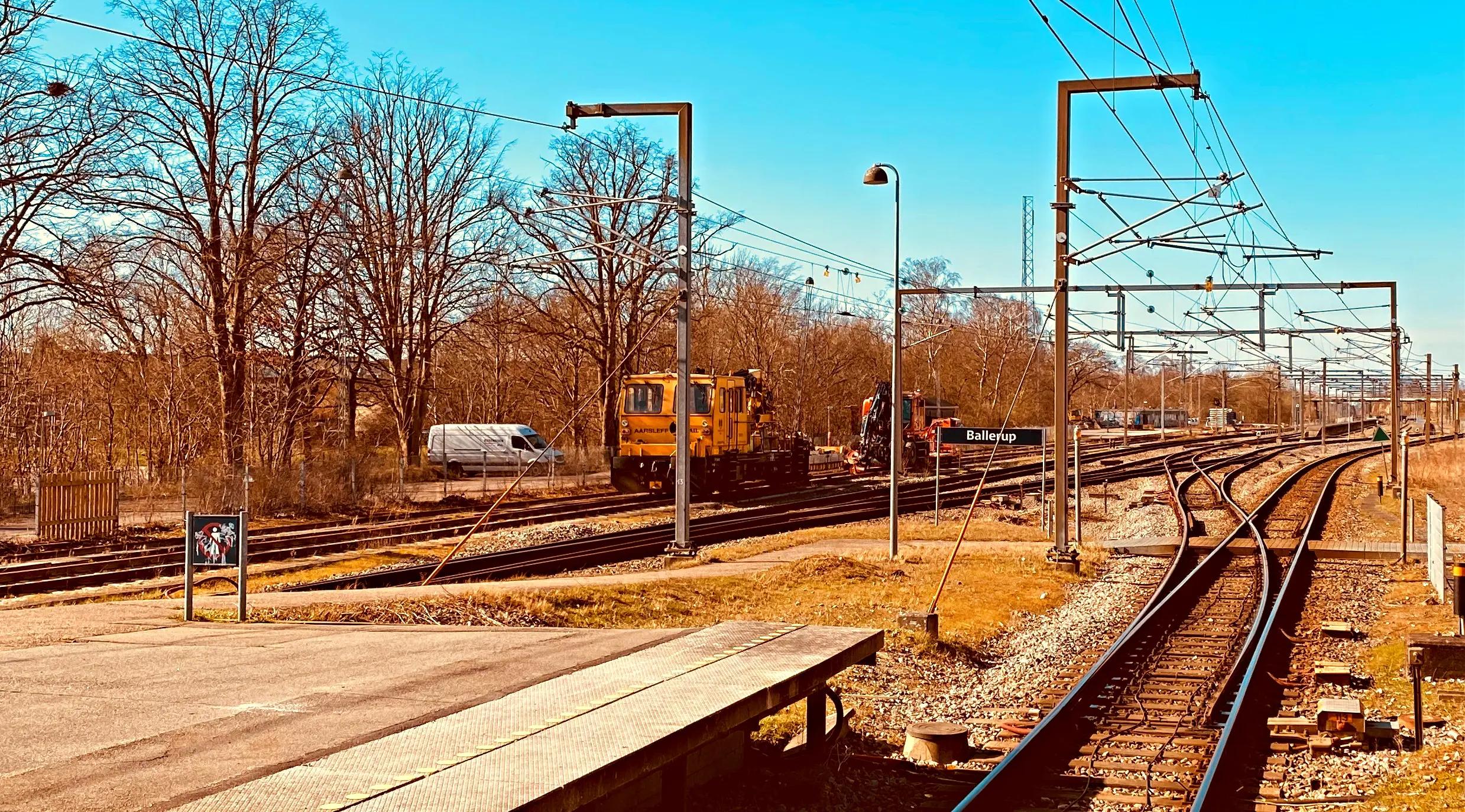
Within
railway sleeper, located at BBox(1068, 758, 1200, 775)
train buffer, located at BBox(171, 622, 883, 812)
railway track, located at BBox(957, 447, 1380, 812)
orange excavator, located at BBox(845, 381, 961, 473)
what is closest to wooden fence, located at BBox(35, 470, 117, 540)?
train buffer, located at BBox(171, 622, 883, 812)

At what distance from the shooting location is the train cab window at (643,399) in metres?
35.9

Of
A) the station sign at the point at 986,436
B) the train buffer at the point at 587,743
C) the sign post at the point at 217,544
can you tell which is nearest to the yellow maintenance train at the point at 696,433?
the station sign at the point at 986,436

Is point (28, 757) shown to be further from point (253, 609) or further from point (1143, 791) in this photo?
point (253, 609)

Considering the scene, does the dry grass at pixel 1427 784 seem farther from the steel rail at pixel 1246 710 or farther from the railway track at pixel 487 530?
the railway track at pixel 487 530

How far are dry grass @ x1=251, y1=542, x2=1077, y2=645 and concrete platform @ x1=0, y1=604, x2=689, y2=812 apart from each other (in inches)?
110

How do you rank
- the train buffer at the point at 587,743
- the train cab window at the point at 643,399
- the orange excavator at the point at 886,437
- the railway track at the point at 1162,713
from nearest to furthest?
the train buffer at the point at 587,743
the railway track at the point at 1162,713
the train cab window at the point at 643,399
the orange excavator at the point at 886,437

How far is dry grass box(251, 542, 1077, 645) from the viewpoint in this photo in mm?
14398

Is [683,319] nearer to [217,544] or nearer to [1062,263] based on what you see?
[1062,263]

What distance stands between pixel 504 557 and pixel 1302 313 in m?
32.3

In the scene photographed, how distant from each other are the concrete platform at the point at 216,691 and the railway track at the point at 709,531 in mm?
7520

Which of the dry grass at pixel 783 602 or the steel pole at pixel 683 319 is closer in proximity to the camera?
the dry grass at pixel 783 602

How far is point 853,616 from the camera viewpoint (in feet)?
51.0

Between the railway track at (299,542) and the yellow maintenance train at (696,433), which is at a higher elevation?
the yellow maintenance train at (696,433)

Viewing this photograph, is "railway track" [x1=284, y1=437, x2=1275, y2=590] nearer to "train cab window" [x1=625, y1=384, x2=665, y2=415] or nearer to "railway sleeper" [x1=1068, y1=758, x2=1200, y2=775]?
"train cab window" [x1=625, y1=384, x2=665, y2=415]
